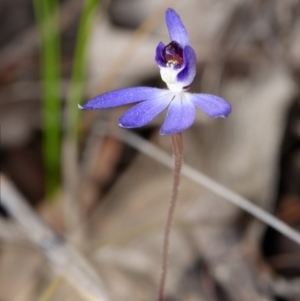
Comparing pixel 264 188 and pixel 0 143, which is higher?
pixel 264 188

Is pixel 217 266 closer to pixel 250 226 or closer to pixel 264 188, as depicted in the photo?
pixel 250 226

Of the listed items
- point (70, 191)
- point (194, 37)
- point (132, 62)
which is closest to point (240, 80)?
point (194, 37)

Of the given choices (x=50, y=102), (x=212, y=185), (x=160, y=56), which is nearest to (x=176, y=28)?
(x=160, y=56)

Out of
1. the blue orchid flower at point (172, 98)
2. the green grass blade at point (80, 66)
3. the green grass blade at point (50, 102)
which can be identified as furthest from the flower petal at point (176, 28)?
the green grass blade at point (50, 102)

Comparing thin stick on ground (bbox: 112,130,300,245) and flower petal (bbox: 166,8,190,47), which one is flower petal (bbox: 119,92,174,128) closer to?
flower petal (bbox: 166,8,190,47)

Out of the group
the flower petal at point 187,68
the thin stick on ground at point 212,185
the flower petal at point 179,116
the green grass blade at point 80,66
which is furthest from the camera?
the green grass blade at point 80,66

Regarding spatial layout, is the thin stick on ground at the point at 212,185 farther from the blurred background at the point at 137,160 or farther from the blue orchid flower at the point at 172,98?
the blue orchid flower at the point at 172,98

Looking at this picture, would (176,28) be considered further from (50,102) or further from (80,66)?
(50,102)
